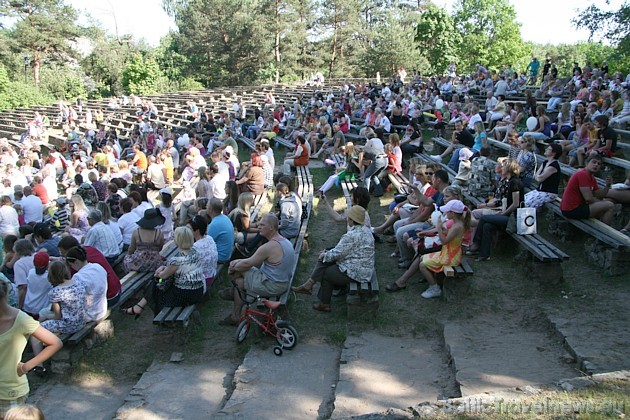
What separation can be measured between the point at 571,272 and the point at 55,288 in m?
6.14

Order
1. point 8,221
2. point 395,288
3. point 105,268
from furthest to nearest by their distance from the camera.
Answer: point 8,221
point 395,288
point 105,268

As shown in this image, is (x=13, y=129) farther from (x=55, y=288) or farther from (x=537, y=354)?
(x=537, y=354)

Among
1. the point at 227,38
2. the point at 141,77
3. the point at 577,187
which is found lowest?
the point at 577,187

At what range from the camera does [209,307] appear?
7.22m

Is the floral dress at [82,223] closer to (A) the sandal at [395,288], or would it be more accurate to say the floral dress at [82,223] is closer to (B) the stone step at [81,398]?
(B) the stone step at [81,398]

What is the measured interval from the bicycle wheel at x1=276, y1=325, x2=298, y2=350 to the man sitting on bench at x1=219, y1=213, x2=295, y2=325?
0.51 metres

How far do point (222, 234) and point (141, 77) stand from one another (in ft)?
146

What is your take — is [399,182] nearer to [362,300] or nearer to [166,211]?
[166,211]

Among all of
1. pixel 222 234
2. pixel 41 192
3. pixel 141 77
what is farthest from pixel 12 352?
pixel 141 77

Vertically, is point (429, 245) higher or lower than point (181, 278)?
higher

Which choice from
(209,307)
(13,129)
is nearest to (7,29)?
(13,129)

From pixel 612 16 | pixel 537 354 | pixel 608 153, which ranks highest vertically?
→ pixel 612 16

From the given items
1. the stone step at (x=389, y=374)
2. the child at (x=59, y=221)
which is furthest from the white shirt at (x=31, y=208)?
the stone step at (x=389, y=374)

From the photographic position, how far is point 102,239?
319 inches
